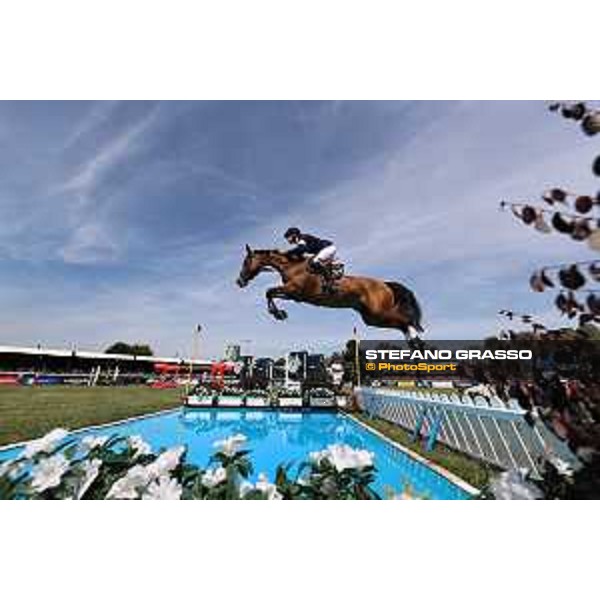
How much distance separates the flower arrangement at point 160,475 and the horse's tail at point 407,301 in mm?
3462

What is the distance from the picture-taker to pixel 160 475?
97.7 inches

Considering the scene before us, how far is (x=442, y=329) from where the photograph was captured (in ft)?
19.7

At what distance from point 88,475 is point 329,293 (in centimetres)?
387

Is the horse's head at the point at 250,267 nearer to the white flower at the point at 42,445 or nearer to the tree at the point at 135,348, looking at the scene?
the tree at the point at 135,348

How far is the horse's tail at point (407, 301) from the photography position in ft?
19.1

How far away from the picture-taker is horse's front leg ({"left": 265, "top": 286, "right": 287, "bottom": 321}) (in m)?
6.09

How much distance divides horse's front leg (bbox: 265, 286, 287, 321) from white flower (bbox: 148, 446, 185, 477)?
362cm

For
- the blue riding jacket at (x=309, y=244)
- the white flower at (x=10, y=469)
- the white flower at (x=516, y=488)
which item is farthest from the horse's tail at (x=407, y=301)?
the white flower at (x=10, y=469)

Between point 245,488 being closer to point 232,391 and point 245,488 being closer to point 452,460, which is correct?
point 452,460

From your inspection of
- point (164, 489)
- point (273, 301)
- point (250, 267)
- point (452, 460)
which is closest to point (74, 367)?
point (273, 301)

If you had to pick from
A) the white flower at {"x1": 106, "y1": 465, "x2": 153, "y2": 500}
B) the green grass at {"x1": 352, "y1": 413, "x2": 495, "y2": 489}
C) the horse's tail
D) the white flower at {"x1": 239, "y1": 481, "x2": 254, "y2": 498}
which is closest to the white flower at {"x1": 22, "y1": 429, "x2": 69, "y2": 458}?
the white flower at {"x1": 106, "y1": 465, "x2": 153, "y2": 500}
